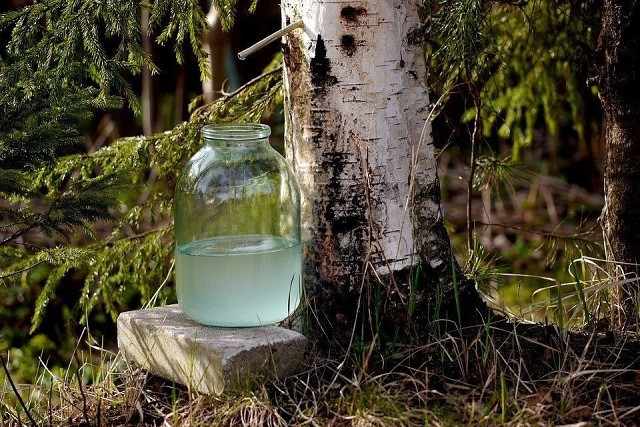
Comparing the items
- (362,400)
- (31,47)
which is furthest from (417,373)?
(31,47)

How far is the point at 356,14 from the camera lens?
7.10 feet

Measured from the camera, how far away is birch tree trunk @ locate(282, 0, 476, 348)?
2180mm

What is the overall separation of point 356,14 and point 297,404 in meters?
0.98

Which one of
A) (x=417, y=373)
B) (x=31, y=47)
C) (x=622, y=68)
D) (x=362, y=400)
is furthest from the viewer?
(x=622, y=68)

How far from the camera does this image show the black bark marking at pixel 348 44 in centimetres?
217

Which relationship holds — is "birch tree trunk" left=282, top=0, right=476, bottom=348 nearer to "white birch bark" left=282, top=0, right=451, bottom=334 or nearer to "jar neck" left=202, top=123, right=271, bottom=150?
"white birch bark" left=282, top=0, right=451, bottom=334

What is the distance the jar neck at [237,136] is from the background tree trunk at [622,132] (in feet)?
3.36

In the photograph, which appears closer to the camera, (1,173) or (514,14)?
(1,173)

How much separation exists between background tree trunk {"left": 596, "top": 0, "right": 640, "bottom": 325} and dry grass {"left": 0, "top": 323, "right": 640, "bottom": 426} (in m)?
0.38

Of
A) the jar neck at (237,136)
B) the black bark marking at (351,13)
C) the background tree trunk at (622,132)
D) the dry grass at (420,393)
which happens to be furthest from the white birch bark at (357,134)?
the background tree trunk at (622,132)

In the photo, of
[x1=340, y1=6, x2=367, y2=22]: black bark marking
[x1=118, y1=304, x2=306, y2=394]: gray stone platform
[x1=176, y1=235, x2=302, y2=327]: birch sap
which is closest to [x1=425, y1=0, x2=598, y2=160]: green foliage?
[x1=340, y1=6, x2=367, y2=22]: black bark marking

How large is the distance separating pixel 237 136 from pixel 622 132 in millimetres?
1136

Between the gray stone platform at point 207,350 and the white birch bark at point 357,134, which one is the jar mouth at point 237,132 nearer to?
the white birch bark at point 357,134

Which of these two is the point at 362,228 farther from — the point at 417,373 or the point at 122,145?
the point at 122,145
